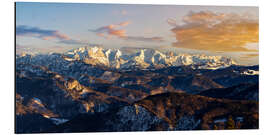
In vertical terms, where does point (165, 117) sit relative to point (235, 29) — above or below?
below

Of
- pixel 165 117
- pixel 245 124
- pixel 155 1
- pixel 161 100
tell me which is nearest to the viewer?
pixel 155 1

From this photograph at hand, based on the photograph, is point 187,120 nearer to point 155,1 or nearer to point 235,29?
point 235,29

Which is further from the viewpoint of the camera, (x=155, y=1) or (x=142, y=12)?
(x=142, y=12)

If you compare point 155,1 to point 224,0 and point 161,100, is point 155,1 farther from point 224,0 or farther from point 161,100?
point 161,100

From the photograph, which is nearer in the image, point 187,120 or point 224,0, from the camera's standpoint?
point 224,0

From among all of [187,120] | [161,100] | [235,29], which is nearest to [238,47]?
[235,29]

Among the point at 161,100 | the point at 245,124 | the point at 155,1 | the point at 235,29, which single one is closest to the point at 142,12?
the point at 155,1

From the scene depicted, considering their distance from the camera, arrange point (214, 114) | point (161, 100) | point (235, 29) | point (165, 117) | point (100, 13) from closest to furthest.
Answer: point (100, 13), point (235, 29), point (214, 114), point (165, 117), point (161, 100)
